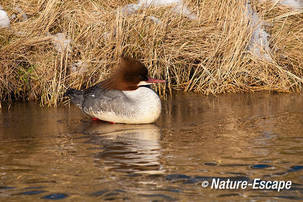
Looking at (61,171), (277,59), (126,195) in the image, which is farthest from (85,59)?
(126,195)

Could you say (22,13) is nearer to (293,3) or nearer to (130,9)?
(130,9)

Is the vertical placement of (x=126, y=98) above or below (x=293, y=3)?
below

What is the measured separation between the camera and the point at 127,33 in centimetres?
951

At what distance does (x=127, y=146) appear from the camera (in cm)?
647

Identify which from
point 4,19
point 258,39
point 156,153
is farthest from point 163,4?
point 156,153

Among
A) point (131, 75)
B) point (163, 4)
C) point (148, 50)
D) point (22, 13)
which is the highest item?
point (163, 4)

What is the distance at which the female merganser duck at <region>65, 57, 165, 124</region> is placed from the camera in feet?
25.1

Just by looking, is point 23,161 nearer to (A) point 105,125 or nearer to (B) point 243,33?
(A) point 105,125

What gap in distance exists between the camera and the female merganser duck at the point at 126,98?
7.64 m

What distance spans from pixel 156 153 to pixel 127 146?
0.49 m

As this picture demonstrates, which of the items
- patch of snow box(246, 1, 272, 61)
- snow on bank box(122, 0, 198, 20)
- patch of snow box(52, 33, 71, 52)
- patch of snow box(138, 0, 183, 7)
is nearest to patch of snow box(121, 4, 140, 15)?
snow on bank box(122, 0, 198, 20)

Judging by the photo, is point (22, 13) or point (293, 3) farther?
point (293, 3)

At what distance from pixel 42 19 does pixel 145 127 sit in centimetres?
347

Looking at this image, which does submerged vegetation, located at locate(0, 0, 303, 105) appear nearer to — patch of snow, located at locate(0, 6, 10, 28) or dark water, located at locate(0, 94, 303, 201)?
patch of snow, located at locate(0, 6, 10, 28)
